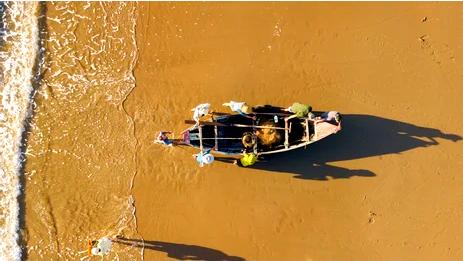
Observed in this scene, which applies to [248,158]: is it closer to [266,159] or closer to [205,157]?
[266,159]

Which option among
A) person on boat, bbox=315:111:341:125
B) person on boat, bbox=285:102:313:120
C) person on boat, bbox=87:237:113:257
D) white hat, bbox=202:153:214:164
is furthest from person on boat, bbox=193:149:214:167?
person on boat, bbox=87:237:113:257

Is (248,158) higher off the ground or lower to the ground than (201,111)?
lower

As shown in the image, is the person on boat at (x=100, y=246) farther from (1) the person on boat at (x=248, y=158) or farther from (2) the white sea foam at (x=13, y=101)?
(1) the person on boat at (x=248, y=158)

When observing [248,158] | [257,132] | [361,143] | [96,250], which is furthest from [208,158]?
[361,143]

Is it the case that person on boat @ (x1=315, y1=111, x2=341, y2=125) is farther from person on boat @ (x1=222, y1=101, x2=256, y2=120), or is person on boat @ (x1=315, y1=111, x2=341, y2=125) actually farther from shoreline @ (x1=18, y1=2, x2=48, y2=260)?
shoreline @ (x1=18, y1=2, x2=48, y2=260)

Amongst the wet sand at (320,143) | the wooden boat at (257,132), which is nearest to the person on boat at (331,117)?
the wooden boat at (257,132)
